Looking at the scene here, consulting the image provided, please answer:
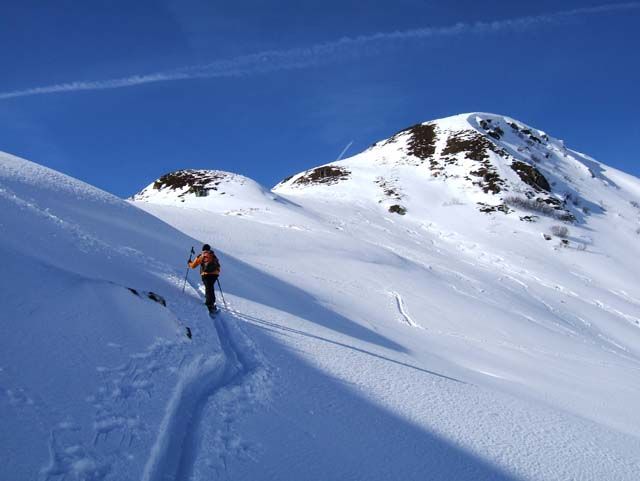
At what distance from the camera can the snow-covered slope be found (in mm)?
4754

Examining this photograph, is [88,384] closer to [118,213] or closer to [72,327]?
[72,327]

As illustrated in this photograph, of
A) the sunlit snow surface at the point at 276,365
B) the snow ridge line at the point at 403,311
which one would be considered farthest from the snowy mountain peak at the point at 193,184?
the snow ridge line at the point at 403,311

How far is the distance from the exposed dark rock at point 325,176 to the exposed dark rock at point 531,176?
2126cm

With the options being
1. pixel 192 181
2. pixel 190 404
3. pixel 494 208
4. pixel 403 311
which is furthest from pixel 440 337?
pixel 192 181

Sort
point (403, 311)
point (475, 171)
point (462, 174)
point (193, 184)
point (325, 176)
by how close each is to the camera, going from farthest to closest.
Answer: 1. point (325, 176)
2. point (462, 174)
3. point (475, 171)
4. point (193, 184)
5. point (403, 311)

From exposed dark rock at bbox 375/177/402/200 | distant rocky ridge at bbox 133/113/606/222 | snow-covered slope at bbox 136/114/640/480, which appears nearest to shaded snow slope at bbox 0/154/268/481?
snow-covered slope at bbox 136/114/640/480

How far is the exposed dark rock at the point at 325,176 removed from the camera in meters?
53.1

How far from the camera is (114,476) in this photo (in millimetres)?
3299

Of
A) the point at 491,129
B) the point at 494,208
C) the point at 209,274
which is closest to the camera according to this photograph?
the point at 209,274

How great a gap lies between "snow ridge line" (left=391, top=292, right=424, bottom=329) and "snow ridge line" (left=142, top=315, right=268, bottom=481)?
6.96 metres

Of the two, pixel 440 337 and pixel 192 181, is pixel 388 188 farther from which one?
pixel 440 337

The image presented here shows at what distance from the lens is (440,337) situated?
1184 centimetres

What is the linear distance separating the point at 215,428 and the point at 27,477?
1728mm

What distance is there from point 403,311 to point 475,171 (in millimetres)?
42787
